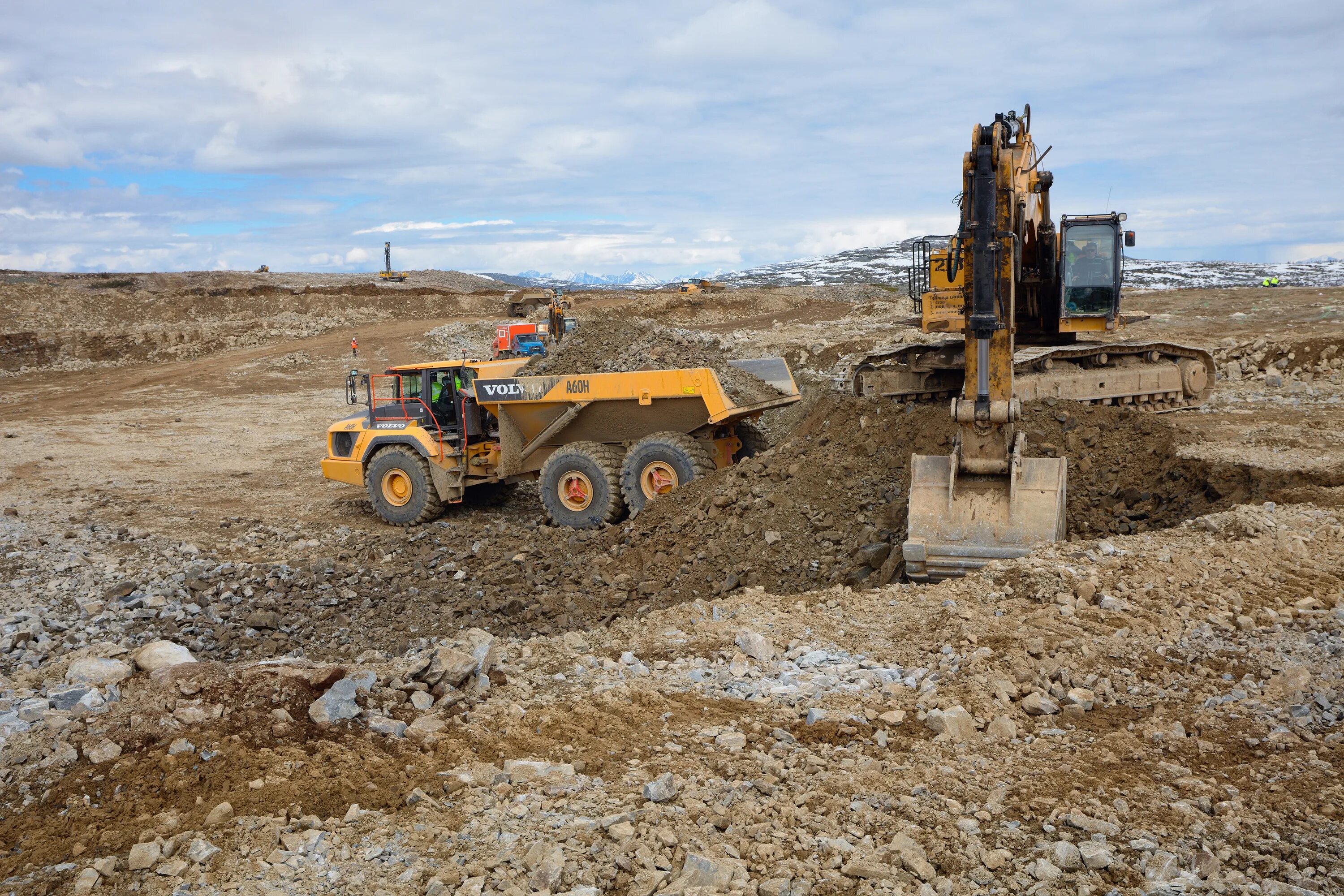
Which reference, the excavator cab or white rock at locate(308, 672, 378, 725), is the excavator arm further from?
the excavator cab

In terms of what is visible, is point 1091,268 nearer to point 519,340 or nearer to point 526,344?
point 526,344

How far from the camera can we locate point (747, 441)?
1137cm

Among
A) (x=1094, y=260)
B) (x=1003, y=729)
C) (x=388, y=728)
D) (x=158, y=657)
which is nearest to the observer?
(x=1003, y=729)

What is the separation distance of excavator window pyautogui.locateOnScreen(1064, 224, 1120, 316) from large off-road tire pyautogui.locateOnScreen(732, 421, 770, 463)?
389 cm

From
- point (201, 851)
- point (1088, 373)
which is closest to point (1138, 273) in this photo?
point (1088, 373)

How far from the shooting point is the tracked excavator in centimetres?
688

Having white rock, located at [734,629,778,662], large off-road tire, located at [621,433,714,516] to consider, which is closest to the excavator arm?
white rock, located at [734,629,778,662]

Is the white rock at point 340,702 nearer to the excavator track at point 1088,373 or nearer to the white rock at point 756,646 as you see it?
the white rock at point 756,646

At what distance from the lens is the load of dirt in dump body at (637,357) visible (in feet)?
36.9

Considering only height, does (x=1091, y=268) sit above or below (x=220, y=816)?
above

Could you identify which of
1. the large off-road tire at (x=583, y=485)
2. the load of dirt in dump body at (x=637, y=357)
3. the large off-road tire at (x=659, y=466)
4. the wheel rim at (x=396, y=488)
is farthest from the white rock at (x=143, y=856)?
the wheel rim at (x=396, y=488)

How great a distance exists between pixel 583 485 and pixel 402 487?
2511 mm

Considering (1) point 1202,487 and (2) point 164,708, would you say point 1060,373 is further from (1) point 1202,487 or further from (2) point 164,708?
(2) point 164,708

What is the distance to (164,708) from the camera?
4500mm
